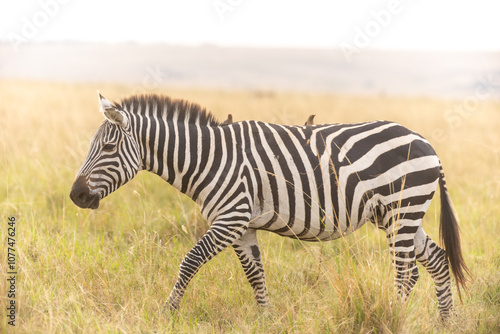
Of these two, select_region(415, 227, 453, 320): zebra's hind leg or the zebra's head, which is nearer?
the zebra's head

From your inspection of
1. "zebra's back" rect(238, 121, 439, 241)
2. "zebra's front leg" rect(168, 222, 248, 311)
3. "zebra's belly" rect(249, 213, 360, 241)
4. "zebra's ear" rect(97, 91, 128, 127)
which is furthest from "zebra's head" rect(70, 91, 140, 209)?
"zebra's belly" rect(249, 213, 360, 241)

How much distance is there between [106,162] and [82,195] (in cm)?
31

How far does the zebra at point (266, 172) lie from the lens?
3.84 m

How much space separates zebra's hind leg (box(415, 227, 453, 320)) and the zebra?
30 cm

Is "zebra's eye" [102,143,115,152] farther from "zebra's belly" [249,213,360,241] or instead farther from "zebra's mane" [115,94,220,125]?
"zebra's belly" [249,213,360,241]

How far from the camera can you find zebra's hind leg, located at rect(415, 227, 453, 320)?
4465 millimetres

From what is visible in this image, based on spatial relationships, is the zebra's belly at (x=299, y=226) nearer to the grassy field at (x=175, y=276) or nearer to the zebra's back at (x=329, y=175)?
the zebra's back at (x=329, y=175)

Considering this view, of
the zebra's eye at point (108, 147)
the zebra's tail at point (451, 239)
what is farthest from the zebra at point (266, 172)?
the zebra's tail at point (451, 239)

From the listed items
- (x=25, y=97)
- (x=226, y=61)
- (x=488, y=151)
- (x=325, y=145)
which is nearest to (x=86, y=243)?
(x=325, y=145)

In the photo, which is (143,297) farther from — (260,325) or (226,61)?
(226,61)

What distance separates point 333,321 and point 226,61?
83.7 meters

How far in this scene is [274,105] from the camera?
1870 centimetres

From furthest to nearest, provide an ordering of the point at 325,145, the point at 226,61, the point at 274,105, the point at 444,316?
the point at 226,61
the point at 274,105
the point at 444,316
the point at 325,145

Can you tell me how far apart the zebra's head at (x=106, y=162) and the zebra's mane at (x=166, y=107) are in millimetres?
232
